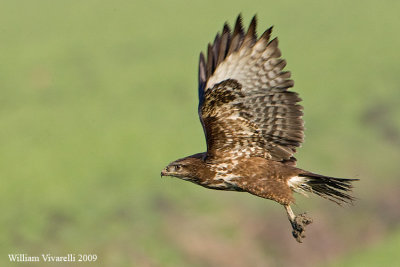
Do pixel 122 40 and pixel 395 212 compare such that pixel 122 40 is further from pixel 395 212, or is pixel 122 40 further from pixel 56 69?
pixel 395 212

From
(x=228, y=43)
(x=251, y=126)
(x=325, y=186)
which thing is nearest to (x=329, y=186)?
(x=325, y=186)

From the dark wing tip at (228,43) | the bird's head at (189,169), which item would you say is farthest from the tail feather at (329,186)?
the dark wing tip at (228,43)

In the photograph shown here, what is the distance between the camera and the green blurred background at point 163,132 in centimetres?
2405

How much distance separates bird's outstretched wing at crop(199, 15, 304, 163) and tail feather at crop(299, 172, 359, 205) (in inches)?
15.5

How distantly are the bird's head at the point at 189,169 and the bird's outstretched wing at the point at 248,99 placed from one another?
0.20 metres

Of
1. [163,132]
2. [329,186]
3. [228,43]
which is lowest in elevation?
[329,186]

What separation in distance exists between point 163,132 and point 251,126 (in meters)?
16.4

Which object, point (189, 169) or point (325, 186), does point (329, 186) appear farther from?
point (189, 169)

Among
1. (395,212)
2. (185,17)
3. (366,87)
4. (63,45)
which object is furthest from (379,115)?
(63,45)

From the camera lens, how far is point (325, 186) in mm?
11844

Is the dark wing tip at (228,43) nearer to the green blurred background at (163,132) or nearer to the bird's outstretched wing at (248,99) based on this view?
the bird's outstretched wing at (248,99)

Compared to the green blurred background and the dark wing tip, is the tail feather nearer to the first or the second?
the dark wing tip

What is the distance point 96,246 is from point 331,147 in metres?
8.21

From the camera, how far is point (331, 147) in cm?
2788
